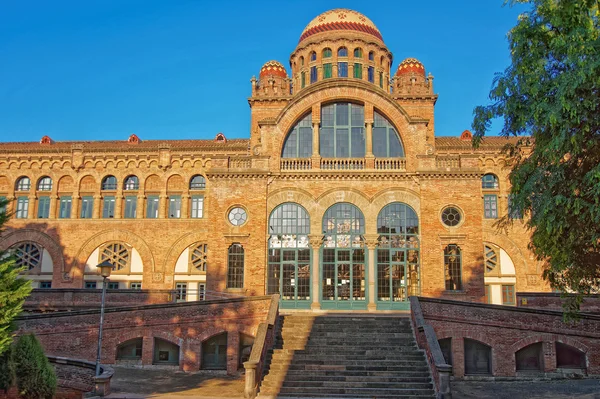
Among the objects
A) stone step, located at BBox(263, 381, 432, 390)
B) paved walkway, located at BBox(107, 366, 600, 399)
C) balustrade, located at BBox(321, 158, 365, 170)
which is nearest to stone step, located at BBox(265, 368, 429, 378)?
stone step, located at BBox(263, 381, 432, 390)

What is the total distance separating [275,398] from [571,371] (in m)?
12.9

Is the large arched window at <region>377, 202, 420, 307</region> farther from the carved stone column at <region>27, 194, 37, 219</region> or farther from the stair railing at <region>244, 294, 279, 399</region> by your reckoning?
the carved stone column at <region>27, 194, 37, 219</region>

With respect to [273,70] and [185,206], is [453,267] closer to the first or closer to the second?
[185,206]

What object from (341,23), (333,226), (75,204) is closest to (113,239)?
(75,204)

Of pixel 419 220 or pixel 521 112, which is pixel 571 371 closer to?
pixel 419 220

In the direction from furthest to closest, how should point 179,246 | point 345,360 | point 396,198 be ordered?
point 179,246
point 396,198
point 345,360

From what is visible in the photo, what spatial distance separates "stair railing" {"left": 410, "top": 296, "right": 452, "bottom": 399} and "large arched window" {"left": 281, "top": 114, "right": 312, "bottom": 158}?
10.6m

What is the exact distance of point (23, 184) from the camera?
41.0 meters

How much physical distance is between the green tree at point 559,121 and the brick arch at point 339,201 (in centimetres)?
1287

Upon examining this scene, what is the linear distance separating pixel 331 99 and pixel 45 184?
22.2 meters

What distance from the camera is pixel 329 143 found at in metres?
31.4

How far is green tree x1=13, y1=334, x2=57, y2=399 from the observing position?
58.0 feet

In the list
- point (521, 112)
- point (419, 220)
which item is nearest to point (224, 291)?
point (419, 220)

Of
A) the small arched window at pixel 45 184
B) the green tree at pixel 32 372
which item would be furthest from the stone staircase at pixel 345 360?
the small arched window at pixel 45 184
